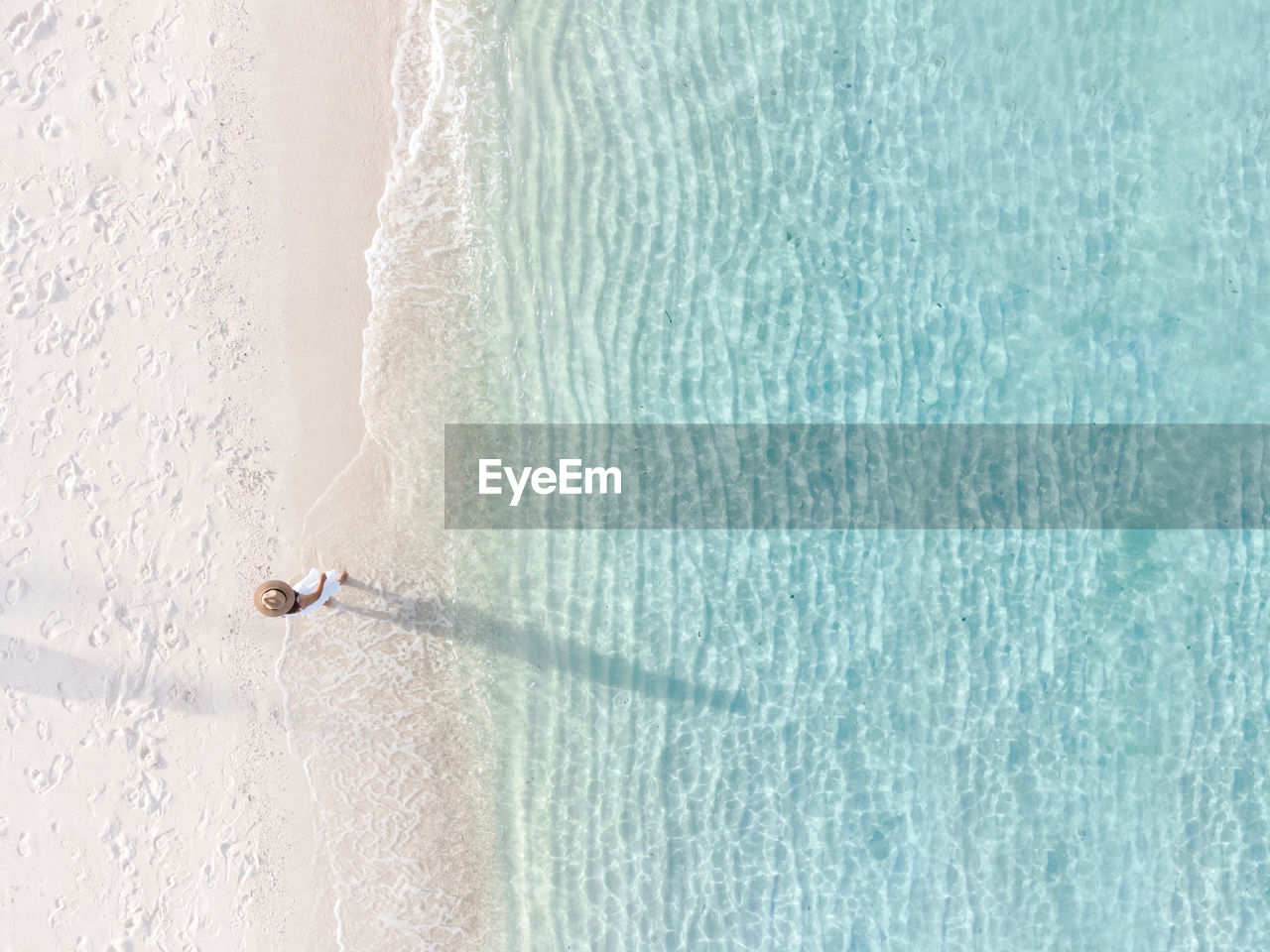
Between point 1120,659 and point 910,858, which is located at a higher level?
point 1120,659

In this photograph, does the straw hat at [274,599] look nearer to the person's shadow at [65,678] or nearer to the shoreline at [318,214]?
the shoreline at [318,214]

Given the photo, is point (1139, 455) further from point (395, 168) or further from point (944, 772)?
point (395, 168)

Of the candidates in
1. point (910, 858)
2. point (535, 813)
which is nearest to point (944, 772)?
point (910, 858)

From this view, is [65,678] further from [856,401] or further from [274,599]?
[856,401]

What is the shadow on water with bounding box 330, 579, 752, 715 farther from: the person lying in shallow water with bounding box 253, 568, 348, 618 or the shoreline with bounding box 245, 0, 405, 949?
the shoreline with bounding box 245, 0, 405, 949
